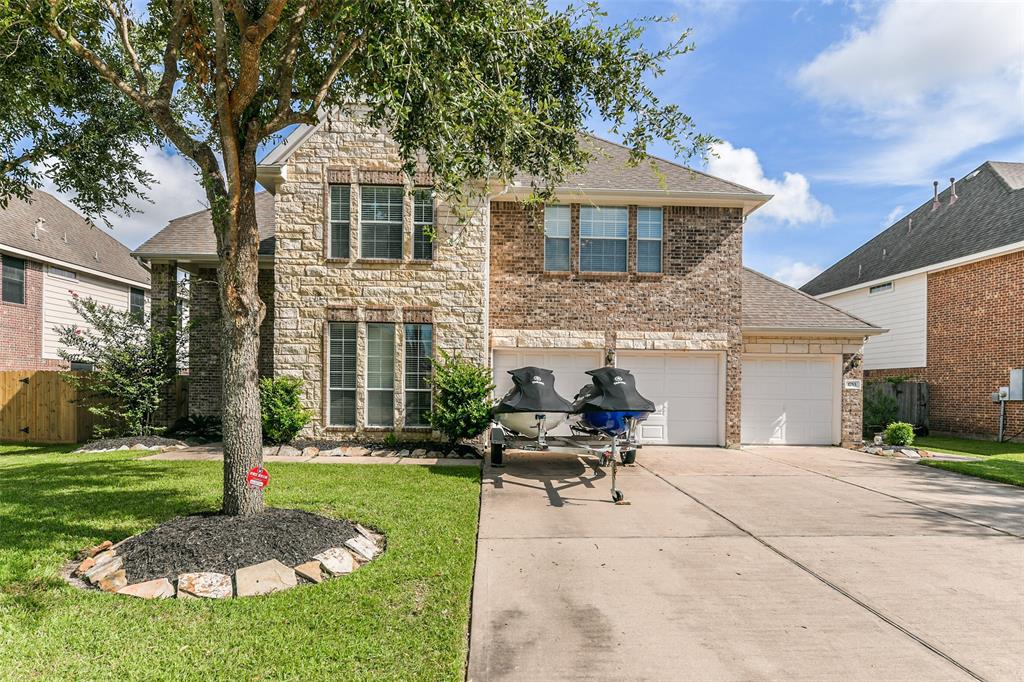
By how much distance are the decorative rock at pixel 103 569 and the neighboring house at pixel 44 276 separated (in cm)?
→ 1563

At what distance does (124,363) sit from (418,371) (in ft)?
22.2

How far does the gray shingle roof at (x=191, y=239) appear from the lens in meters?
13.6

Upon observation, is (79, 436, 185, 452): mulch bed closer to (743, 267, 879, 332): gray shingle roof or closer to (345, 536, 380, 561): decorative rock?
(345, 536, 380, 561): decorative rock

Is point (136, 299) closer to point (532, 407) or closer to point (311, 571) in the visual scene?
point (532, 407)

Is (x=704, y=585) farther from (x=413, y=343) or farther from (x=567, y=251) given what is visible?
(x=567, y=251)

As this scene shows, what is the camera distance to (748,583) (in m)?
4.98

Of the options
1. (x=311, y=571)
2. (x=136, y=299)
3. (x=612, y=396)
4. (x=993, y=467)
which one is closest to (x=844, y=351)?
(x=993, y=467)

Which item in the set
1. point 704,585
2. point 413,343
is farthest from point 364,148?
point 704,585

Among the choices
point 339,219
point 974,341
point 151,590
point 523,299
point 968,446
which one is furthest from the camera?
point 974,341

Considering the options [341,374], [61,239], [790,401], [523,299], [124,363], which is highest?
[61,239]

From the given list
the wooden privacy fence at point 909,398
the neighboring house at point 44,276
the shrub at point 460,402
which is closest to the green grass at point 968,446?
the wooden privacy fence at point 909,398

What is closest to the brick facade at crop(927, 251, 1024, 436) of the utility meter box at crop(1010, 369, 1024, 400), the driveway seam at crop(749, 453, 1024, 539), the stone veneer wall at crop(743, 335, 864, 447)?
the utility meter box at crop(1010, 369, 1024, 400)

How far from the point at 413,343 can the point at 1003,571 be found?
9.96 m

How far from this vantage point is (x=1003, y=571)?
17.5 ft
